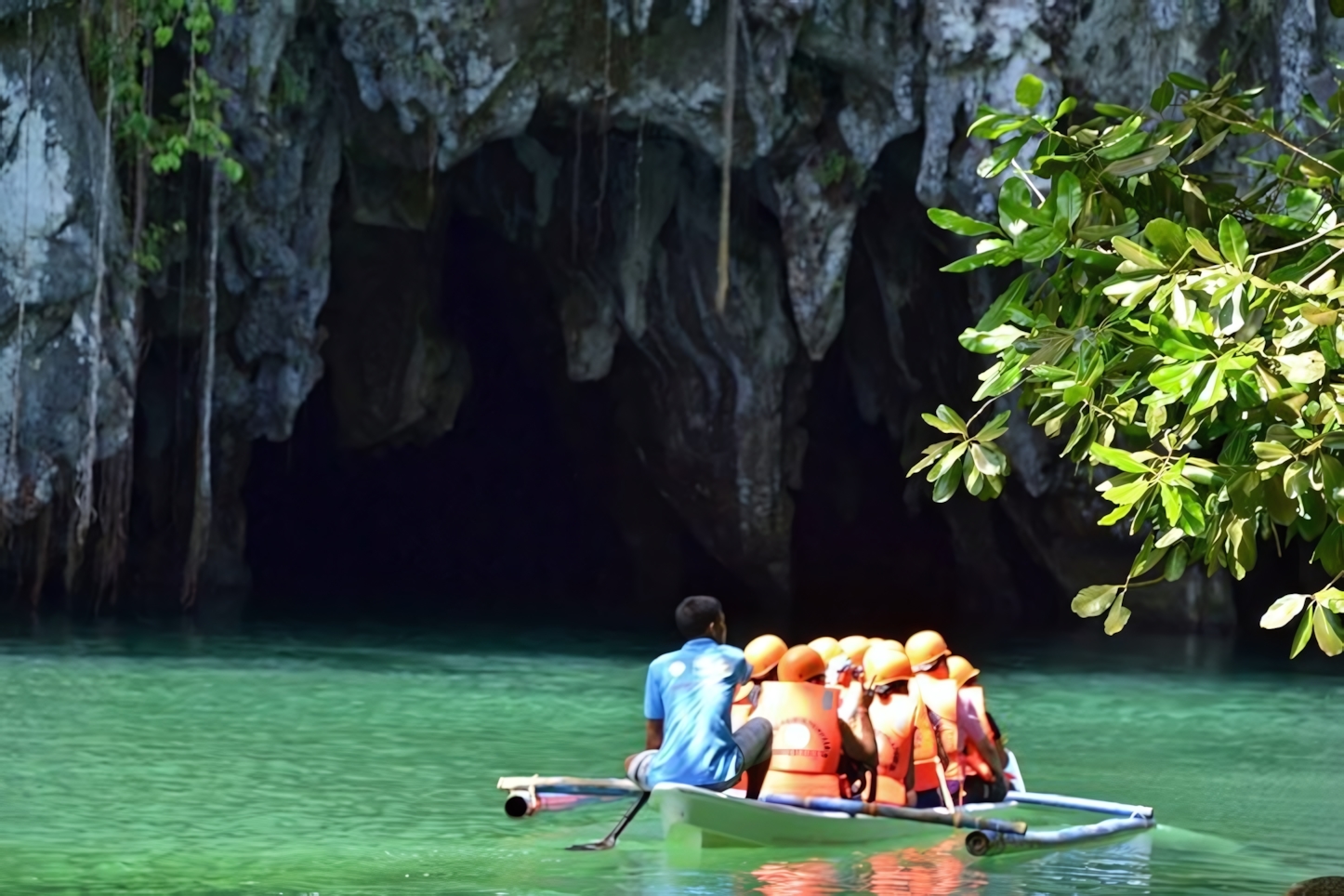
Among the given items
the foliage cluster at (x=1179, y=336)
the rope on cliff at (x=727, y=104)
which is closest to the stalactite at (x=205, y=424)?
the rope on cliff at (x=727, y=104)

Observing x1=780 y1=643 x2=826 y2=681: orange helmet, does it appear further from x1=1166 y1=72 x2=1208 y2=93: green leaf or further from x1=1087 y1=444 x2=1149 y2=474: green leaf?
x1=1087 y1=444 x2=1149 y2=474: green leaf

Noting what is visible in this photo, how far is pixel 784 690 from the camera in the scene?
985 centimetres

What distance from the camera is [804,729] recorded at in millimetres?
9844

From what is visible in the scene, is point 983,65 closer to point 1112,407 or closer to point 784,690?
point 784,690

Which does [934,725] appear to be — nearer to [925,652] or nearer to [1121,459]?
[925,652]

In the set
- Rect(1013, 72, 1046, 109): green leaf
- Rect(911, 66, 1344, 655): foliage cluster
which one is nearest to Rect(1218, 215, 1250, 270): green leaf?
Rect(911, 66, 1344, 655): foliage cluster

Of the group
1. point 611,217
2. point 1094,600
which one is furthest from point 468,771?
point 611,217

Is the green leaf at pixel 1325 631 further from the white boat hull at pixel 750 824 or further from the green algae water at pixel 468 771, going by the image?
the white boat hull at pixel 750 824

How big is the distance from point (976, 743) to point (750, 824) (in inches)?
62.0

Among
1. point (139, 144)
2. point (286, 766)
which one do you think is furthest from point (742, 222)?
point (286, 766)

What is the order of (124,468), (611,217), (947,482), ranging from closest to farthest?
(947,482) < (124,468) < (611,217)

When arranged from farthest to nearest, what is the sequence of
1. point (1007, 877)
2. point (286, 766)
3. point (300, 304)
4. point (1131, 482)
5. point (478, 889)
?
point (300, 304), point (286, 766), point (1007, 877), point (478, 889), point (1131, 482)

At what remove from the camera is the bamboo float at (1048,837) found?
9.45 metres

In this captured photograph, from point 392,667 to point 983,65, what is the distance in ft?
25.6
